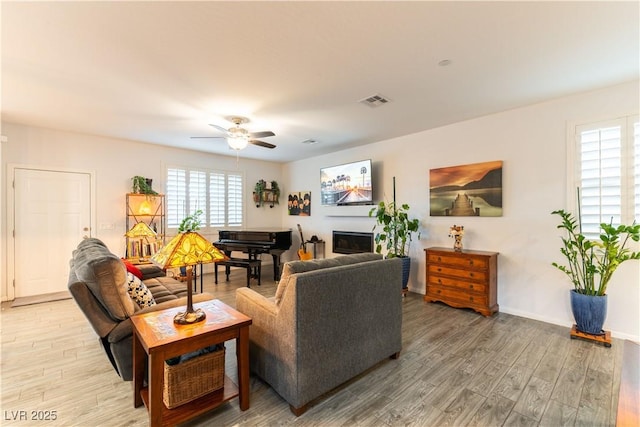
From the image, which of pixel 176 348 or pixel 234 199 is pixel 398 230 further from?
pixel 234 199

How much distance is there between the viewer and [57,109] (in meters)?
3.81

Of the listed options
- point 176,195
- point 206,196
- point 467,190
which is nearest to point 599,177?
point 467,190

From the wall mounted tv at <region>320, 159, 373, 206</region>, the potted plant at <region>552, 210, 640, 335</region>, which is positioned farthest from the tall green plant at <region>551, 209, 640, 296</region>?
the wall mounted tv at <region>320, 159, 373, 206</region>

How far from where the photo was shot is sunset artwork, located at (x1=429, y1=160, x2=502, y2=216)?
13.2 feet

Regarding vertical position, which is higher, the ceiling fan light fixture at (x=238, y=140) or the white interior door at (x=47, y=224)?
the ceiling fan light fixture at (x=238, y=140)

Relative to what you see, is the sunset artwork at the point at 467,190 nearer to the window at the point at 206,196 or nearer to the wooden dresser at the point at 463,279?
the wooden dresser at the point at 463,279

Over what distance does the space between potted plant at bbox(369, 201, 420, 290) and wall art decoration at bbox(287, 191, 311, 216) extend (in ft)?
7.38

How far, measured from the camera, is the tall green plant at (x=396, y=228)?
482 centimetres

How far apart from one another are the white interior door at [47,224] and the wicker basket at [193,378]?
183 inches

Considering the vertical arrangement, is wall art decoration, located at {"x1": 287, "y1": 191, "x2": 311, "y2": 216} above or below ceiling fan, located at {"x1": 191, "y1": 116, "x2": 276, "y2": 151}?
below

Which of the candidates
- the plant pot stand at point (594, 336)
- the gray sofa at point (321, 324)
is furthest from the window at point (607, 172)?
the gray sofa at point (321, 324)

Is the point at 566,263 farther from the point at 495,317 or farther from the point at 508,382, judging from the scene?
the point at 508,382

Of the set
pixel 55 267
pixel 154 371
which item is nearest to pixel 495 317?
pixel 154 371

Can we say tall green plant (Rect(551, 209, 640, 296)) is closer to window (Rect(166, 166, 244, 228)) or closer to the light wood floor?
Result: the light wood floor
